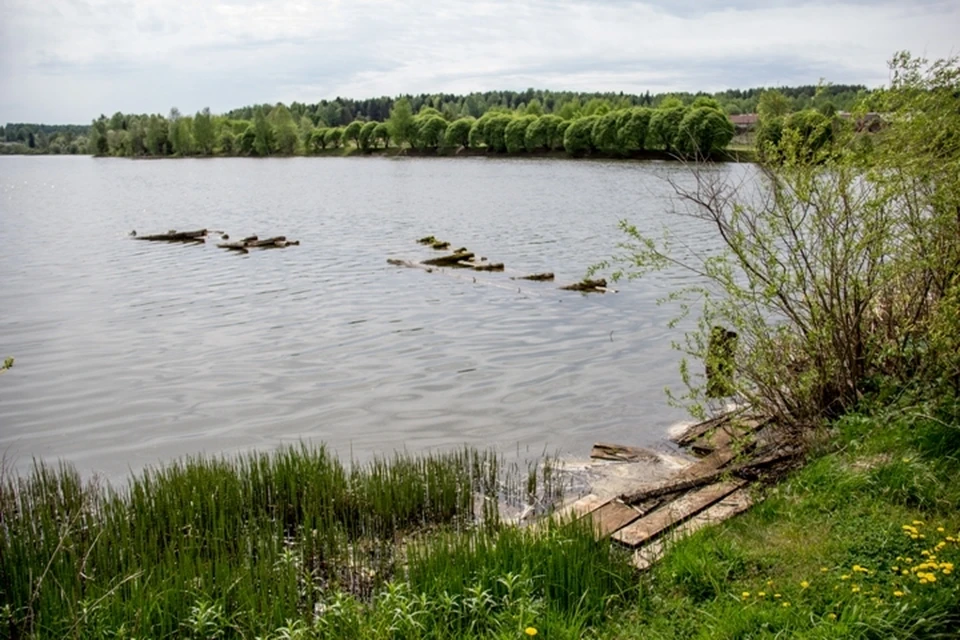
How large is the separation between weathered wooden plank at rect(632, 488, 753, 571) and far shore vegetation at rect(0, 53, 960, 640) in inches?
7.6

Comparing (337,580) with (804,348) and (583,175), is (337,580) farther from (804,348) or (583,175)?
(583,175)

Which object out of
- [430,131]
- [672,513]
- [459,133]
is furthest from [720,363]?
[430,131]

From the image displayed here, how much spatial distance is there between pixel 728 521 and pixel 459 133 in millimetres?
145683

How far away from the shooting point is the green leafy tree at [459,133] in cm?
14675

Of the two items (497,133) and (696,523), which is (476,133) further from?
(696,523)

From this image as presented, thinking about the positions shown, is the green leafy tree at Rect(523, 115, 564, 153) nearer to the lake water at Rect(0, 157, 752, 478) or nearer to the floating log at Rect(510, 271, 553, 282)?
the lake water at Rect(0, 157, 752, 478)

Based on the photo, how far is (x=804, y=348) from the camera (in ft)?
31.0

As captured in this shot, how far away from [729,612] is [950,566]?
1580mm

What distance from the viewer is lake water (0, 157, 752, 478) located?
43.7 ft

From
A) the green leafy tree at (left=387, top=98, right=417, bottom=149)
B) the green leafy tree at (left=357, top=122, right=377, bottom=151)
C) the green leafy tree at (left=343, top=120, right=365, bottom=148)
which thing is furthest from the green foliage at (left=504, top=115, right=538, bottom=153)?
the green leafy tree at (left=343, top=120, right=365, bottom=148)

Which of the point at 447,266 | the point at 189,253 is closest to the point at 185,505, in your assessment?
the point at 447,266

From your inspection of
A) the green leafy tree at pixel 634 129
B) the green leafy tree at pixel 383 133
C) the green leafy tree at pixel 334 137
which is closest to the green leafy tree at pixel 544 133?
the green leafy tree at pixel 634 129

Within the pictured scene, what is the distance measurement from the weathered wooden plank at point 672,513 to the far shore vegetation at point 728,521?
236 mm

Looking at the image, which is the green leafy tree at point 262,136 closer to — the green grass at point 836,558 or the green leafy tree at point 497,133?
the green leafy tree at point 497,133
